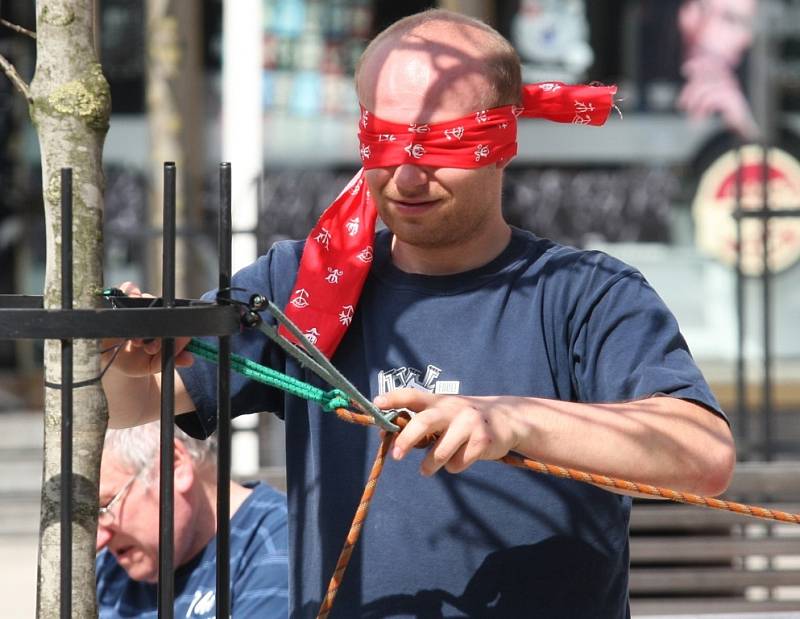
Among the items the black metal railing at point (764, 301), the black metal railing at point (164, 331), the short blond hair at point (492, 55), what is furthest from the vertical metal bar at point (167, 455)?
the black metal railing at point (764, 301)

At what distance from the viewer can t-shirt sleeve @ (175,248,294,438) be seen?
218cm

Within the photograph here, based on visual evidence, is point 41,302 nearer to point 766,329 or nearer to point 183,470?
point 183,470

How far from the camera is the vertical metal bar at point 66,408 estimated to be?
148 centimetres

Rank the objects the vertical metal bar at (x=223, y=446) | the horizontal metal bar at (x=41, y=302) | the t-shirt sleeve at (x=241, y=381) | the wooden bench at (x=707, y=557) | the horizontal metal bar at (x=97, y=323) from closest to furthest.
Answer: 1. the horizontal metal bar at (x=97, y=323)
2. the vertical metal bar at (x=223, y=446)
3. the horizontal metal bar at (x=41, y=302)
4. the t-shirt sleeve at (x=241, y=381)
5. the wooden bench at (x=707, y=557)

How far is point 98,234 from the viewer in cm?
167

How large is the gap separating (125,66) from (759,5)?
12.9 ft

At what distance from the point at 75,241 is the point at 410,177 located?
1.82 ft

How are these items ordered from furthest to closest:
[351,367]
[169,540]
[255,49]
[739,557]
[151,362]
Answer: [255,49] → [739,557] → [351,367] → [151,362] → [169,540]

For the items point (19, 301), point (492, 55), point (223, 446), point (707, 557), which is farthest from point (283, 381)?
point (707, 557)

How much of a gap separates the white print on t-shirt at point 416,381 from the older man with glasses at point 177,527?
97cm

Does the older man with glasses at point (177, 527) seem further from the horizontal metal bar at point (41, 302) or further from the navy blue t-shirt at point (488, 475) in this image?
the horizontal metal bar at point (41, 302)

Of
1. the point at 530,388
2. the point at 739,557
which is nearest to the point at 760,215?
the point at 739,557

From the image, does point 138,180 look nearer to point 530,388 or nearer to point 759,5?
point 759,5

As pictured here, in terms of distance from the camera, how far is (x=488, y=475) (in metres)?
2.02
